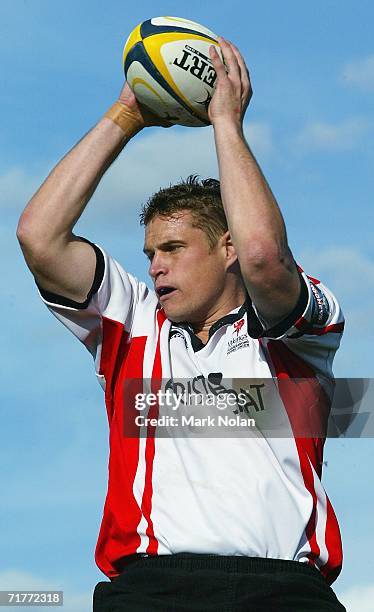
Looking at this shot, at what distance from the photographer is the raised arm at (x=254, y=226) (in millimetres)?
5629

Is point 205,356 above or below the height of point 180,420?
above

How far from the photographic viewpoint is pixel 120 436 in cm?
623

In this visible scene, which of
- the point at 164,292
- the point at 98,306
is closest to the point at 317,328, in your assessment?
the point at 164,292

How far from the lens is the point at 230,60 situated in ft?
20.8

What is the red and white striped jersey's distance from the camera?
5648 millimetres

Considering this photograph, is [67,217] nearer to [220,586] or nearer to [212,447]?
[212,447]

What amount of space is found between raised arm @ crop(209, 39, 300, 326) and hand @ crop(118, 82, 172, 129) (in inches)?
28.4

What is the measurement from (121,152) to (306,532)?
2.67 m

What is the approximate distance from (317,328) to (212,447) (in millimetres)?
961

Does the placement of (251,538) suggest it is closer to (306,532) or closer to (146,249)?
(306,532)

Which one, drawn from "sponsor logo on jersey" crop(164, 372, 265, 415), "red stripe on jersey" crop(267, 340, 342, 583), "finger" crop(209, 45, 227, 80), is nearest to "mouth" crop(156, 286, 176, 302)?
"sponsor logo on jersey" crop(164, 372, 265, 415)

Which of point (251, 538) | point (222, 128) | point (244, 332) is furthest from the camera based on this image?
point (244, 332)

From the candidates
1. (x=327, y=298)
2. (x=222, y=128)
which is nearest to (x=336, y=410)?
(x=327, y=298)

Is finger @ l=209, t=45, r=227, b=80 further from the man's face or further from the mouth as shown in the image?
the mouth
